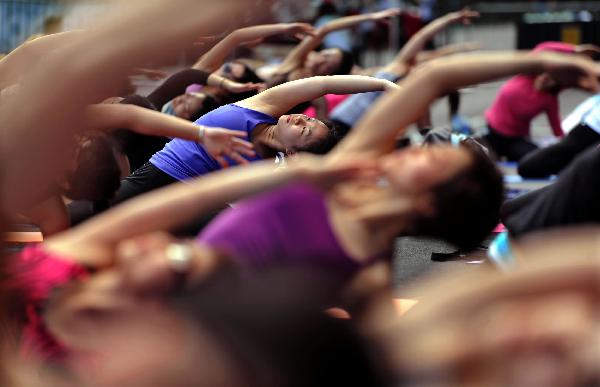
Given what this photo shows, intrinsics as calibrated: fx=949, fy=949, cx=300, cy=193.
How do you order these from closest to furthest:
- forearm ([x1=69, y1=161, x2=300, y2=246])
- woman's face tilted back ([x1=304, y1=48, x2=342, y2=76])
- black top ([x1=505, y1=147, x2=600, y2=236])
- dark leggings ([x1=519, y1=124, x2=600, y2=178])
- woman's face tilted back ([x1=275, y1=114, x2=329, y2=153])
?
forearm ([x1=69, y1=161, x2=300, y2=246]) < black top ([x1=505, y1=147, x2=600, y2=236]) < woman's face tilted back ([x1=275, y1=114, x2=329, y2=153]) < dark leggings ([x1=519, y1=124, x2=600, y2=178]) < woman's face tilted back ([x1=304, y1=48, x2=342, y2=76])

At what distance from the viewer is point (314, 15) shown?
1073 cm

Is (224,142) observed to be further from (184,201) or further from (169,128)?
(184,201)

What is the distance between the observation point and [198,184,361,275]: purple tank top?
2.04m

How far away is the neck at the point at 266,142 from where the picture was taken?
11.1 ft

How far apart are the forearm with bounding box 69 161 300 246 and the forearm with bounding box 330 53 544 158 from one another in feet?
0.80

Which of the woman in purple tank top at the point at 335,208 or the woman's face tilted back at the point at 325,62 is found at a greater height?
the woman in purple tank top at the point at 335,208

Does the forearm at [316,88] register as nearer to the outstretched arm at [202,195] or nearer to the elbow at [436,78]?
the elbow at [436,78]

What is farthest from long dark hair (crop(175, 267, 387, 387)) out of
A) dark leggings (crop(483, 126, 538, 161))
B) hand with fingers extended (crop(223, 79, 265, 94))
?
dark leggings (crop(483, 126, 538, 161))

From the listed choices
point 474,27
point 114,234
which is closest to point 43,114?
point 114,234

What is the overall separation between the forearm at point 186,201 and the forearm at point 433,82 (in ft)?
0.80

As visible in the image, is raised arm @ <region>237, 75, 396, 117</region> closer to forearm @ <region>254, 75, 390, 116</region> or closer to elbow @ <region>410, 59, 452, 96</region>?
forearm @ <region>254, 75, 390, 116</region>

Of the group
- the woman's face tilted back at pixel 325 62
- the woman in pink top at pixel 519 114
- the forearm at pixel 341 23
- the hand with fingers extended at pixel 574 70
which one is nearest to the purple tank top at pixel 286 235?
the hand with fingers extended at pixel 574 70

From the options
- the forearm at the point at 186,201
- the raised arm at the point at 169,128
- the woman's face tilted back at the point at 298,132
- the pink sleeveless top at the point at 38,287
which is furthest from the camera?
the woman's face tilted back at the point at 298,132

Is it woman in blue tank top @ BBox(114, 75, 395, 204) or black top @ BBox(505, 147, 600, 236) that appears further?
woman in blue tank top @ BBox(114, 75, 395, 204)
